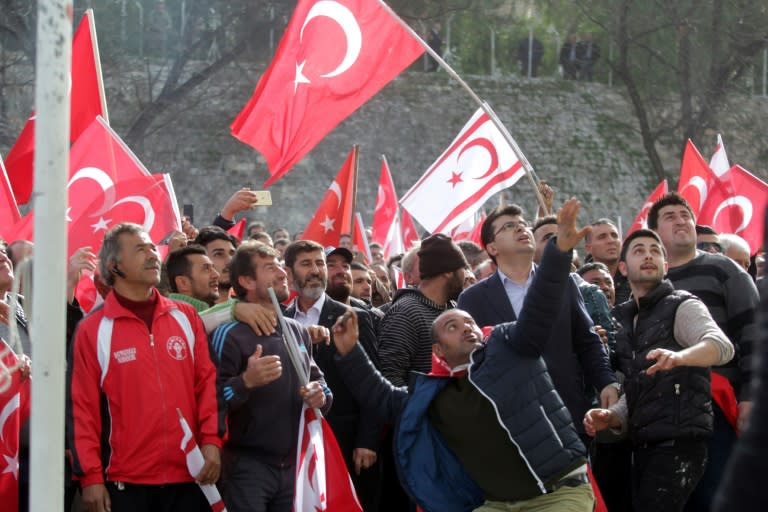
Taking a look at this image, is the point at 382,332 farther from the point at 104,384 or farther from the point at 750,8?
the point at 750,8

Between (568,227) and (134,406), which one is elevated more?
(568,227)

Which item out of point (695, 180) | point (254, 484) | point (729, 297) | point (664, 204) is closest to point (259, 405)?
point (254, 484)

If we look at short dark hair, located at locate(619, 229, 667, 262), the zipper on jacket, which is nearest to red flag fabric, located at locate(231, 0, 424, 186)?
short dark hair, located at locate(619, 229, 667, 262)

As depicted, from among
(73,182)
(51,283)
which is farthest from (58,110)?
(73,182)

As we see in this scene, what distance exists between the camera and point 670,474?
5.68m

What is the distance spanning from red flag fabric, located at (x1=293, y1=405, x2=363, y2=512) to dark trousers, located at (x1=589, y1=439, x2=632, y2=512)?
63.9 inches

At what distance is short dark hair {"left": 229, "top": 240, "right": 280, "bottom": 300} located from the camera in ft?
19.3

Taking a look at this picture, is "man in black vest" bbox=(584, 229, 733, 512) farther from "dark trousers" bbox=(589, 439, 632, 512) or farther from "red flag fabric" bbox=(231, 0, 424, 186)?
"red flag fabric" bbox=(231, 0, 424, 186)

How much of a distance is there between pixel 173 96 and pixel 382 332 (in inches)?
940

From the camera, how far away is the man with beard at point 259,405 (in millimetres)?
5605

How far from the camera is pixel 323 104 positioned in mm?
8211

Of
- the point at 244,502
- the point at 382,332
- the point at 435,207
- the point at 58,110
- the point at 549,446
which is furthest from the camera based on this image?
the point at 435,207

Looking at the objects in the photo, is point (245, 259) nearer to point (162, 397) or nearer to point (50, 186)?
point (162, 397)

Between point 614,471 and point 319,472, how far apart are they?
6.31ft
